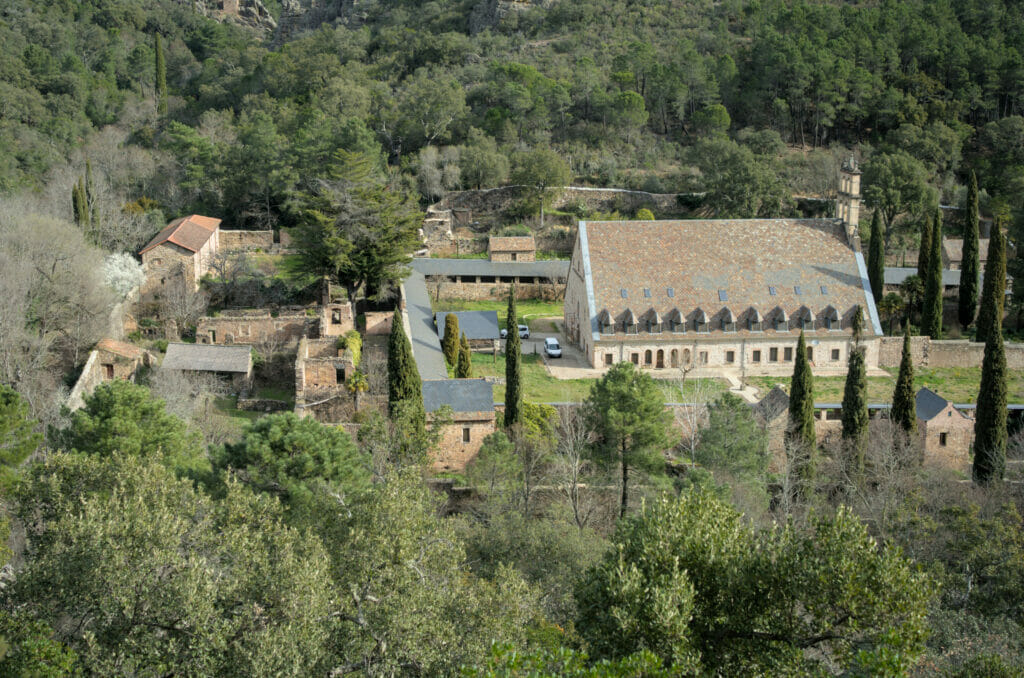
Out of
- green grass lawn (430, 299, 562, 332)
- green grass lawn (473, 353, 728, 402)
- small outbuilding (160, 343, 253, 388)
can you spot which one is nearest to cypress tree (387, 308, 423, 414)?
green grass lawn (473, 353, 728, 402)

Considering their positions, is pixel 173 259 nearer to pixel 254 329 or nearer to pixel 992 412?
pixel 254 329

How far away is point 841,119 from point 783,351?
39.0 metres

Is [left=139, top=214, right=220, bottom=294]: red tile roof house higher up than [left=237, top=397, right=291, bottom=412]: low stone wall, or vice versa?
[left=139, top=214, right=220, bottom=294]: red tile roof house

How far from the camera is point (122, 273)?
45.9 m

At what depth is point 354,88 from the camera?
75.4m

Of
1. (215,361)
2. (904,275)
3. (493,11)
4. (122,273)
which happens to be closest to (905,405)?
(904,275)

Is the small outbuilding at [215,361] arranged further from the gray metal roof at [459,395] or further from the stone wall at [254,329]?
the gray metal roof at [459,395]

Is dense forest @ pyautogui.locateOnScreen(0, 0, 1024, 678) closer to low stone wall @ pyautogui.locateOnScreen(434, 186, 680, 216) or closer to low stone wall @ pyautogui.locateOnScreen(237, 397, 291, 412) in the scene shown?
low stone wall @ pyautogui.locateOnScreen(434, 186, 680, 216)

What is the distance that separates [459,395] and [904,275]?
29.9m

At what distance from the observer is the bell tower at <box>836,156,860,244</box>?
48562 mm

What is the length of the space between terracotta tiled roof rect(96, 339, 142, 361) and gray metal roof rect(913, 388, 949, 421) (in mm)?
28858

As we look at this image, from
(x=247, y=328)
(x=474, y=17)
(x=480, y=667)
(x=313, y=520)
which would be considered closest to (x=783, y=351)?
(x=247, y=328)

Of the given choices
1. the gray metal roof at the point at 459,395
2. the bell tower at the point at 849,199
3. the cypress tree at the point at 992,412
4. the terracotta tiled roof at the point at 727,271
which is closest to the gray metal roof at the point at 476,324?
the terracotta tiled roof at the point at 727,271

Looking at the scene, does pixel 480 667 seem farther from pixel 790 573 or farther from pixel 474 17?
pixel 474 17
